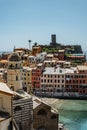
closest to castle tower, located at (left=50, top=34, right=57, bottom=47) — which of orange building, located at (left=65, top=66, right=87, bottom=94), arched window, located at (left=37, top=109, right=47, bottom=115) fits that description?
orange building, located at (left=65, top=66, right=87, bottom=94)

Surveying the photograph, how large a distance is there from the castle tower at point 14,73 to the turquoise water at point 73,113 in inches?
422

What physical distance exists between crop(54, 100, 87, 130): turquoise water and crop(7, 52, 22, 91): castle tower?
1071cm

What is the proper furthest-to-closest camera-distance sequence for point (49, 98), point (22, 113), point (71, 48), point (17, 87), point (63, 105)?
1. point (71, 48)
2. point (49, 98)
3. point (63, 105)
4. point (17, 87)
5. point (22, 113)

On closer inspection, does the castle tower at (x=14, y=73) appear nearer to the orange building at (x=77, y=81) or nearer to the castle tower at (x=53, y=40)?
the orange building at (x=77, y=81)

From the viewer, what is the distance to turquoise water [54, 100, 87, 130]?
1789 inches

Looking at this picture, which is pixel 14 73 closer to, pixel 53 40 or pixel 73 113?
pixel 73 113

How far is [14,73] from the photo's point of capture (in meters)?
38.8

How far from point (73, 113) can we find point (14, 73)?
19869 mm

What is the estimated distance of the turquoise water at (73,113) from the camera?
149 ft

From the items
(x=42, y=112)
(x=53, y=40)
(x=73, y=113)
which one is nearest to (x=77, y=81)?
(x=73, y=113)

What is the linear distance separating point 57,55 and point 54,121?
7123 cm

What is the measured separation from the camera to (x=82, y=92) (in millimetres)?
73188

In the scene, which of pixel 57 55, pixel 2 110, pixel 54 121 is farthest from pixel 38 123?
pixel 57 55

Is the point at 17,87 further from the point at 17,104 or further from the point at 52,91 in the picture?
the point at 52,91
